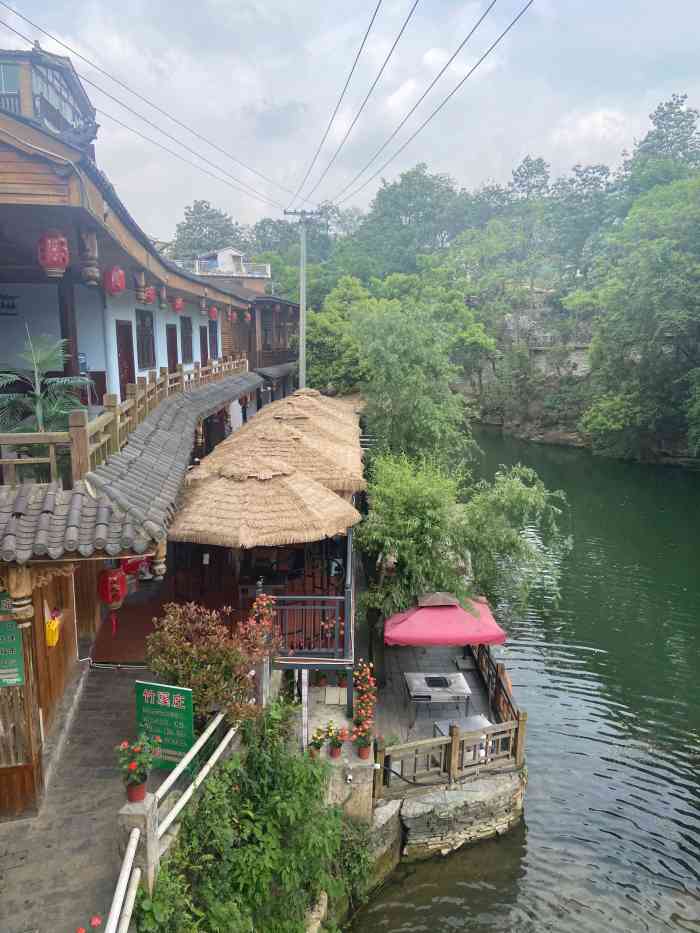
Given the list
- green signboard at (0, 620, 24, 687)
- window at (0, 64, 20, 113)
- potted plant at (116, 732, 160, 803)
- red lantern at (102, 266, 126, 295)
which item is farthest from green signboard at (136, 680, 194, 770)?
window at (0, 64, 20, 113)

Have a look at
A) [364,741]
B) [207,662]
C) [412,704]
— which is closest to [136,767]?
[207,662]

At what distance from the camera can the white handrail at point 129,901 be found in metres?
4.85

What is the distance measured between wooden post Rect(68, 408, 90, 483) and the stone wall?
6.69 meters

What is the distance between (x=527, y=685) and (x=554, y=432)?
35.2m

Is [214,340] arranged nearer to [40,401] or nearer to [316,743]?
[40,401]

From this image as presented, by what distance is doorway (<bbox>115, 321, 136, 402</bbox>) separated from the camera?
1340 cm

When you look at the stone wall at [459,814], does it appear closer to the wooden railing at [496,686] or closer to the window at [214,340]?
the wooden railing at [496,686]

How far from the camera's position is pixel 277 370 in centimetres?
3466

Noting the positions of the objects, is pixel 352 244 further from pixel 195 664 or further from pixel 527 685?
pixel 195 664

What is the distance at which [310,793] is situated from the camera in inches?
294

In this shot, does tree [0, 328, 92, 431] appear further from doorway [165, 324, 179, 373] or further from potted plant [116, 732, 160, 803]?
doorway [165, 324, 179, 373]

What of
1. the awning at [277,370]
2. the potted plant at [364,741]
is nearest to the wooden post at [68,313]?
the potted plant at [364,741]

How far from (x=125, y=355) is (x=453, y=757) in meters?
9.92

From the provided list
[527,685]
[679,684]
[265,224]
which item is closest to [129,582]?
[527,685]
